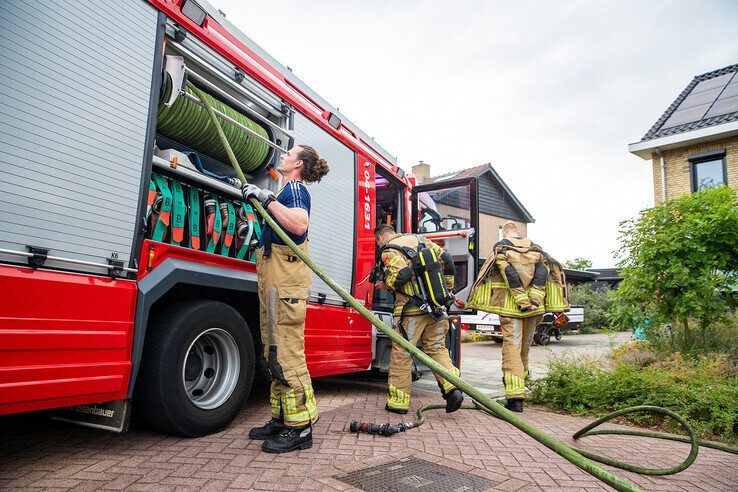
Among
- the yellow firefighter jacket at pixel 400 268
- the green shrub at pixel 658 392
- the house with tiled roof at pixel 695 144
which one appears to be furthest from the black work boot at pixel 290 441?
the house with tiled roof at pixel 695 144

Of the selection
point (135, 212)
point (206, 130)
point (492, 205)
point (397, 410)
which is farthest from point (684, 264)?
point (492, 205)

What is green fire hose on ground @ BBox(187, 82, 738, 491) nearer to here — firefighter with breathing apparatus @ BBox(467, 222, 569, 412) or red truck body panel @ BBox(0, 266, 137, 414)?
red truck body panel @ BBox(0, 266, 137, 414)

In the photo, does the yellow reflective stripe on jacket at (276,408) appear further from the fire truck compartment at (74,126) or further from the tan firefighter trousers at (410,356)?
the tan firefighter trousers at (410,356)

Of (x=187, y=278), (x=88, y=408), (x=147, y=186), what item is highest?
(x=147, y=186)

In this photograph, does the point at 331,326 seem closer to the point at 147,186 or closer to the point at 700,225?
the point at 147,186

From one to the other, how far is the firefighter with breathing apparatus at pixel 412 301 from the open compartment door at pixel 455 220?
1.55m

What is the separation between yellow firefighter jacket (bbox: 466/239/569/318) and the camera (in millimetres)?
5039

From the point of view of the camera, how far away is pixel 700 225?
696 centimetres

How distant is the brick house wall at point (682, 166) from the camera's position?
14.5 m

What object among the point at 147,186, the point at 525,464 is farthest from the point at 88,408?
the point at 525,464

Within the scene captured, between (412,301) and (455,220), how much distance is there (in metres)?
2.45

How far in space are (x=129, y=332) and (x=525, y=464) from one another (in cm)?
247

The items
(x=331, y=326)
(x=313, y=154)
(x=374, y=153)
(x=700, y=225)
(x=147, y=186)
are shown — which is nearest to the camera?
(x=147, y=186)

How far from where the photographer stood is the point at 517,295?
4.94 metres
